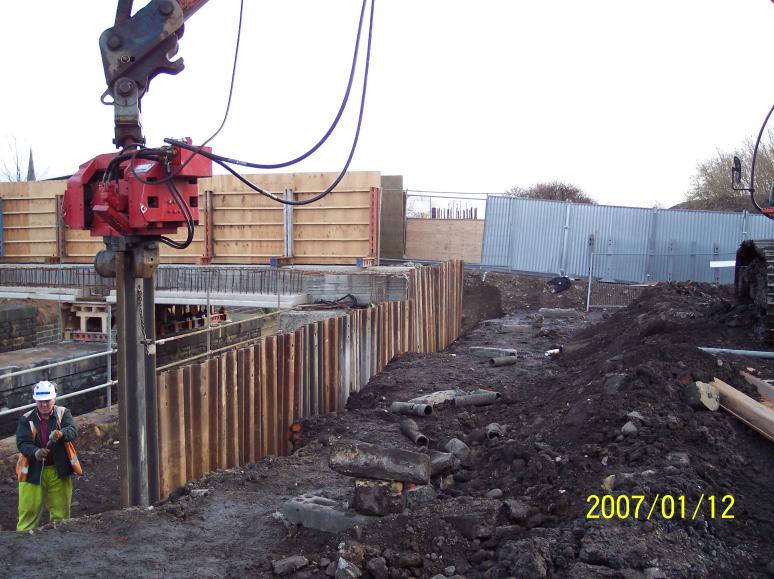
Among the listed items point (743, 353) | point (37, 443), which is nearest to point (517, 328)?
point (743, 353)

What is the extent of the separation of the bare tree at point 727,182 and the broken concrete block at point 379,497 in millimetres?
27088

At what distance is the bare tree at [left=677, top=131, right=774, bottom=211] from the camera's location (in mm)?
29547

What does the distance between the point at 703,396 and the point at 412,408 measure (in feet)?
11.2

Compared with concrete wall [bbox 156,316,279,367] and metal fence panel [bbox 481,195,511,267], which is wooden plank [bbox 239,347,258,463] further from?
Result: metal fence panel [bbox 481,195,511,267]

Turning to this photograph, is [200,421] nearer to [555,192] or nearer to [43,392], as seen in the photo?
[43,392]

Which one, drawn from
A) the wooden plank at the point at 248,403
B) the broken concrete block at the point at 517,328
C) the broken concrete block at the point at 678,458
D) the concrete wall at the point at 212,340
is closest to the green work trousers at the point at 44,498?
the wooden plank at the point at 248,403

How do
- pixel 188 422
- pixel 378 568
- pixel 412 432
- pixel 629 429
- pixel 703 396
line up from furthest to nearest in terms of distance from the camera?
pixel 412 432 < pixel 188 422 < pixel 703 396 < pixel 629 429 < pixel 378 568

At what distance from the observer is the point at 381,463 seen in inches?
192

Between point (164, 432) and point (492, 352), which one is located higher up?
point (164, 432)

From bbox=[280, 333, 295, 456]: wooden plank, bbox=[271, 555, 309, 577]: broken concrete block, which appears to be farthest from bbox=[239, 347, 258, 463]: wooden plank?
bbox=[271, 555, 309, 577]: broken concrete block

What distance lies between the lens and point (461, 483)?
5.60 metres

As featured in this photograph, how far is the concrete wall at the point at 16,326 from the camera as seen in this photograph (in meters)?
16.5

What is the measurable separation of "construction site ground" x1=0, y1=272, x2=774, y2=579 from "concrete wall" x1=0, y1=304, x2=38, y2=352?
911cm

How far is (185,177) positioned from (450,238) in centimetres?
1999
